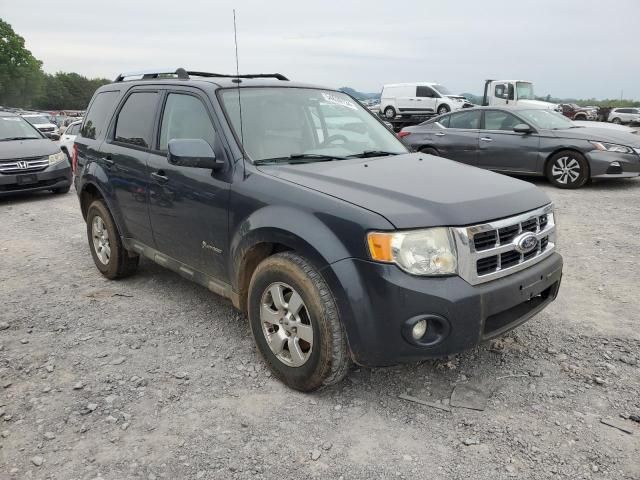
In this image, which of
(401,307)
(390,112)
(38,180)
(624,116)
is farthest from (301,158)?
(624,116)

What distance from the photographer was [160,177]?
3.85 metres

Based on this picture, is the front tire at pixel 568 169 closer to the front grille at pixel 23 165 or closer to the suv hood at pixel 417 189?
the suv hood at pixel 417 189

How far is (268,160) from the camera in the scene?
336cm

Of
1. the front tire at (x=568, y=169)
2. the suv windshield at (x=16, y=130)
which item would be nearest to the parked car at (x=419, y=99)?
the front tire at (x=568, y=169)

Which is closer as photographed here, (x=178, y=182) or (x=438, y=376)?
(x=438, y=376)

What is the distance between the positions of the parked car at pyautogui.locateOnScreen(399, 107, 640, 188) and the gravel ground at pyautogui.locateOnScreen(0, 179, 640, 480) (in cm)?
513

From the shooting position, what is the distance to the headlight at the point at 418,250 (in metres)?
2.55

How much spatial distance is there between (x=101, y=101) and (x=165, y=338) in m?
2.57

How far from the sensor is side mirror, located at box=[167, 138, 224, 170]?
3223 millimetres

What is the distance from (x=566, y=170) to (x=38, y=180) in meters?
9.27

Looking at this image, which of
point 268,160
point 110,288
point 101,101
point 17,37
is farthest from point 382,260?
point 17,37

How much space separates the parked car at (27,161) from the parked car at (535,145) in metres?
6.39

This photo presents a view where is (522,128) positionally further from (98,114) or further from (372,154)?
(98,114)

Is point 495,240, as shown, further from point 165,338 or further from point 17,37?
point 17,37
